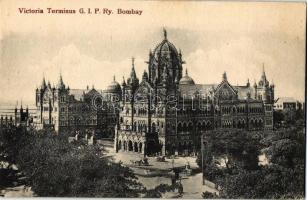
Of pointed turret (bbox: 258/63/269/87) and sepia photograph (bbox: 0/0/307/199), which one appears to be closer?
sepia photograph (bbox: 0/0/307/199)

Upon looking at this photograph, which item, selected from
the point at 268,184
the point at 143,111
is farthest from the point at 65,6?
the point at 268,184

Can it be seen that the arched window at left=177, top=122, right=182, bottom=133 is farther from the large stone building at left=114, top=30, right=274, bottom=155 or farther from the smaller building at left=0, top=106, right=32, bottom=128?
the smaller building at left=0, top=106, right=32, bottom=128

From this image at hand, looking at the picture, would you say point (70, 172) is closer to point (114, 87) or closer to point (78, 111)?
point (78, 111)

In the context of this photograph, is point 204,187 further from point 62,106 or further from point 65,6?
point 65,6

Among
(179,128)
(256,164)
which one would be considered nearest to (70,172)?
(179,128)

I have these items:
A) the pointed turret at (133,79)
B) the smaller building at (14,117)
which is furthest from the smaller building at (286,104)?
the smaller building at (14,117)

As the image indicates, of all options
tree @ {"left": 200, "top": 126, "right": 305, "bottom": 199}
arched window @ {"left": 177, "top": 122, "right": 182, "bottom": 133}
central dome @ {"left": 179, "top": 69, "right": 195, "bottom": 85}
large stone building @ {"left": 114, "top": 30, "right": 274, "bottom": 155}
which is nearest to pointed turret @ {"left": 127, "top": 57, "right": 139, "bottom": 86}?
large stone building @ {"left": 114, "top": 30, "right": 274, "bottom": 155}

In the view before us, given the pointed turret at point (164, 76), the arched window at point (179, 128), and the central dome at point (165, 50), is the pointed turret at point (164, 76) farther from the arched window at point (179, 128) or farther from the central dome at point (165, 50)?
the arched window at point (179, 128)
